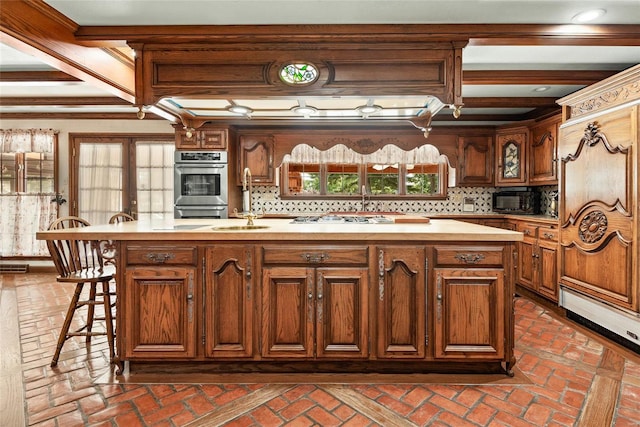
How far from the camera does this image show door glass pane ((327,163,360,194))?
562cm

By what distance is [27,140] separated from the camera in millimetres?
5152

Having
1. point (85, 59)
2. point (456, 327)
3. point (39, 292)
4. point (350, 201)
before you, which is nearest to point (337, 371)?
point (456, 327)

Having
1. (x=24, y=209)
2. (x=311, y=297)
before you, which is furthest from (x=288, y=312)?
(x=24, y=209)

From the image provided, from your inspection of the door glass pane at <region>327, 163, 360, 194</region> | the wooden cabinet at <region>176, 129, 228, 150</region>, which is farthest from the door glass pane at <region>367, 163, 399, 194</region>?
the wooden cabinet at <region>176, 129, 228, 150</region>

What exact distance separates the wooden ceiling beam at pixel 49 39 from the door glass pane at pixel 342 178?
3375 mm

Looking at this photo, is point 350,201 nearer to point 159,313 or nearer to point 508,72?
point 508,72

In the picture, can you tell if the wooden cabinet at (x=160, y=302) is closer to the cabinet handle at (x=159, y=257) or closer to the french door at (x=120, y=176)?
the cabinet handle at (x=159, y=257)

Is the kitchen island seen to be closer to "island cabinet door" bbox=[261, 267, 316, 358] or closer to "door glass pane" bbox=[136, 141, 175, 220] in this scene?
"island cabinet door" bbox=[261, 267, 316, 358]

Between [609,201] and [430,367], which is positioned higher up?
[609,201]

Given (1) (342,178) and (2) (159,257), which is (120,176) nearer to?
(1) (342,178)

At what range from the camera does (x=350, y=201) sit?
5.59 metres

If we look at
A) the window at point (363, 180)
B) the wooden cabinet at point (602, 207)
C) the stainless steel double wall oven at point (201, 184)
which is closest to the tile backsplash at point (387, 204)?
the window at point (363, 180)

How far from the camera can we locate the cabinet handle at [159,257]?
2.12 meters

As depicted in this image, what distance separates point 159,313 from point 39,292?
321 centimetres
